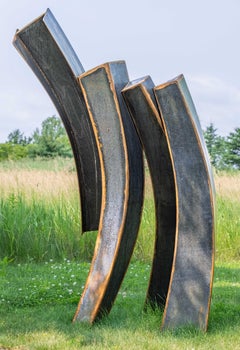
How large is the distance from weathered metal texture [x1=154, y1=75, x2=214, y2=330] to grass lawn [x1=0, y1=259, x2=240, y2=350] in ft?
1.07


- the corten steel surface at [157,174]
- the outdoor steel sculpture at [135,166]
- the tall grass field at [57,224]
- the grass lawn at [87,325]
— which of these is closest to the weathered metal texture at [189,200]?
the outdoor steel sculpture at [135,166]

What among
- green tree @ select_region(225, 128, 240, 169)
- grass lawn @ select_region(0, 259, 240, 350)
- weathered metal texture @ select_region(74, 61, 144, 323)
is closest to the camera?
grass lawn @ select_region(0, 259, 240, 350)

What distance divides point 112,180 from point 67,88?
0.80 m

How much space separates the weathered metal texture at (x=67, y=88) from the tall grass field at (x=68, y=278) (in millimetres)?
874

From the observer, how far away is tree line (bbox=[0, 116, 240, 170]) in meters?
22.2

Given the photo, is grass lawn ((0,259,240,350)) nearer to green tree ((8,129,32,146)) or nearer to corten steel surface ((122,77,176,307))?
corten steel surface ((122,77,176,307))

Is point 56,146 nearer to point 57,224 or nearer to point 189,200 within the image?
point 57,224

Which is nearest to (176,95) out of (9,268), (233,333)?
(233,333)

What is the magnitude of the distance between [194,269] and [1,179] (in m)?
7.53

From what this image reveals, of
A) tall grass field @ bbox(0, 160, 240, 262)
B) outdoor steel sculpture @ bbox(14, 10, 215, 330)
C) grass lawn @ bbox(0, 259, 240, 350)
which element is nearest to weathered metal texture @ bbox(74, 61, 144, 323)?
outdoor steel sculpture @ bbox(14, 10, 215, 330)

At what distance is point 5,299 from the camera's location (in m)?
5.64

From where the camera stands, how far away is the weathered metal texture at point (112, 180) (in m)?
4.13

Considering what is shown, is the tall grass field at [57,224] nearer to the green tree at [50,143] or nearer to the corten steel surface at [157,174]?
the corten steel surface at [157,174]

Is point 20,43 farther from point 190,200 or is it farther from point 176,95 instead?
point 190,200
